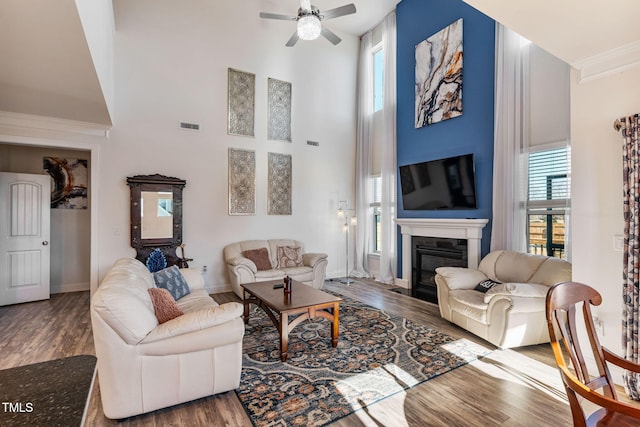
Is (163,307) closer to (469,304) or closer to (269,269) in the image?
(269,269)

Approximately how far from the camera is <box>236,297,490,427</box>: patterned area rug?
2320mm

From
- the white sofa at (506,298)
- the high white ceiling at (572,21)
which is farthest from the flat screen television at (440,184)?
the high white ceiling at (572,21)

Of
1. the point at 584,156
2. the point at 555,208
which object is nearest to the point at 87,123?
the point at 584,156

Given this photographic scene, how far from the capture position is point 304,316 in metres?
3.22

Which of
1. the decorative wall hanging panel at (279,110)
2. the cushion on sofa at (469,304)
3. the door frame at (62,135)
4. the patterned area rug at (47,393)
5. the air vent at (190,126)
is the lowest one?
the cushion on sofa at (469,304)

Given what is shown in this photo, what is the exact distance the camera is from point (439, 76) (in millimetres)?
5480

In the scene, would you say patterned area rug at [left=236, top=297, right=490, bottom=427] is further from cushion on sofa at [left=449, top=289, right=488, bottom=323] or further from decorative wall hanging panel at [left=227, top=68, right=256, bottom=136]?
decorative wall hanging panel at [left=227, top=68, right=256, bottom=136]

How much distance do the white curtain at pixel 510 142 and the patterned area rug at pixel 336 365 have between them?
5.90ft

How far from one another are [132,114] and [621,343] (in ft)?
22.0

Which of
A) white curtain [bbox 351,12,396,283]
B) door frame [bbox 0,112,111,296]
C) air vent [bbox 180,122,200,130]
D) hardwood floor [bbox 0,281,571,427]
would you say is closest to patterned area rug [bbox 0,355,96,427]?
hardwood floor [bbox 0,281,571,427]

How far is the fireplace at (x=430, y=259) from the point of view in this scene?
506cm

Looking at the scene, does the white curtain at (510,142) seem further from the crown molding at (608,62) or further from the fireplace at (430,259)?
the crown molding at (608,62)

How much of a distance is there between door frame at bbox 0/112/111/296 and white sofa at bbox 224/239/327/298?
210 centimetres

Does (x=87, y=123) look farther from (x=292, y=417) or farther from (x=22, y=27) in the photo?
(x=292, y=417)
